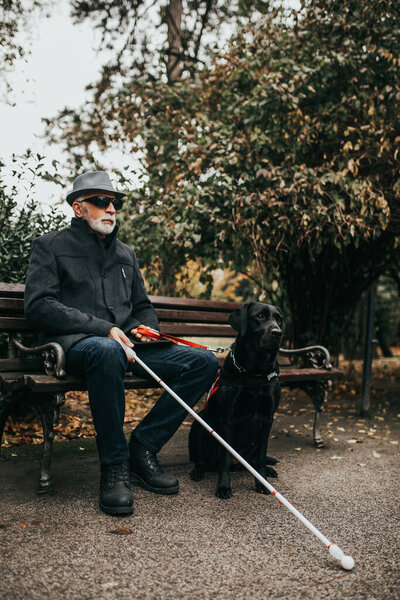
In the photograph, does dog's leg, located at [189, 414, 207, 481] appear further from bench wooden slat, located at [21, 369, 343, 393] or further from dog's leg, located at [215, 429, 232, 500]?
bench wooden slat, located at [21, 369, 343, 393]

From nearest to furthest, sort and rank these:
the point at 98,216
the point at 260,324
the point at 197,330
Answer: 1. the point at 260,324
2. the point at 98,216
3. the point at 197,330

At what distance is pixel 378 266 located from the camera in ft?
23.2

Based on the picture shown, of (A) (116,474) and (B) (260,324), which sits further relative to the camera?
(B) (260,324)

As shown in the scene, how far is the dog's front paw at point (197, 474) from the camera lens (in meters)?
3.33

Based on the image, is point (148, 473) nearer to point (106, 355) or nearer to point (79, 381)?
point (79, 381)

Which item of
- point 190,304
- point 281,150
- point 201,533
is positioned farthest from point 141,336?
point 281,150

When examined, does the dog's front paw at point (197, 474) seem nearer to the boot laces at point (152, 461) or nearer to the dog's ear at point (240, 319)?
the boot laces at point (152, 461)

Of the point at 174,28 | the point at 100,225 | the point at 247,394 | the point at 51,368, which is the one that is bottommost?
the point at 247,394

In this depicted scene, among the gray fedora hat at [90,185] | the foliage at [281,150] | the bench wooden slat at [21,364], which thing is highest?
the foliage at [281,150]

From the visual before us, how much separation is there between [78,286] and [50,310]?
0.95ft

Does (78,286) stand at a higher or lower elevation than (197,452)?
higher

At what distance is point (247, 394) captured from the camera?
3.16m

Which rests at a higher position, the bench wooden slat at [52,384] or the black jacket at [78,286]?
the black jacket at [78,286]

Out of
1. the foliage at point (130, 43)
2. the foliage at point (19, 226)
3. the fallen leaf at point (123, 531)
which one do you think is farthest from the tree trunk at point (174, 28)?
the fallen leaf at point (123, 531)
